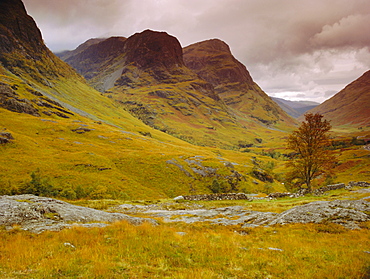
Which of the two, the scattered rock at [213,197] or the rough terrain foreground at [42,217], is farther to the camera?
the scattered rock at [213,197]

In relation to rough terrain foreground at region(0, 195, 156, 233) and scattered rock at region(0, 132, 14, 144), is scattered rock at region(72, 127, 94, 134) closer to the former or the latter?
scattered rock at region(0, 132, 14, 144)

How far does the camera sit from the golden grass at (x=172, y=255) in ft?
27.9

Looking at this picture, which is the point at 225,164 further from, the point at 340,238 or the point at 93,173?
the point at 340,238

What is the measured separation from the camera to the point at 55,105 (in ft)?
470

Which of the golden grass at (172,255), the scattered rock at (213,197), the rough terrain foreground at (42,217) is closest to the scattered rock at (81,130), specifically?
the scattered rock at (213,197)

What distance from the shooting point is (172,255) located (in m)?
10.8

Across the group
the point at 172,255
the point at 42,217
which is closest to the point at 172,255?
the point at 172,255

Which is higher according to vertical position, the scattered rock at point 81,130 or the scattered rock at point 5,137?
the scattered rock at point 81,130

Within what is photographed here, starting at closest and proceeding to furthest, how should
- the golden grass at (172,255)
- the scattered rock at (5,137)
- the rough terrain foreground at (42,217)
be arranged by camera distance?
the golden grass at (172,255) → the rough terrain foreground at (42,217) → the scattered rock at (5,137)

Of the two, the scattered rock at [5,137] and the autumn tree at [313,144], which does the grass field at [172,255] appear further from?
the scattered rock at [5,137]

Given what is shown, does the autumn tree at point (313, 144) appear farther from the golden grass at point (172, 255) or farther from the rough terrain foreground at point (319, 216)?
the golden grass at point (172, 255)

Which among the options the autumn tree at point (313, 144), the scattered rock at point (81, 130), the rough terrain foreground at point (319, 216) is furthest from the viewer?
the scattered rock at point (81, 130)

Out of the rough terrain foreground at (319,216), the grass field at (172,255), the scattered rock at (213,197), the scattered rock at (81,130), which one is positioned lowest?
the scattered rock at (213,197)

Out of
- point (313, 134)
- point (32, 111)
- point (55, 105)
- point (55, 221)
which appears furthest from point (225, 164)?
point (55, 105)
